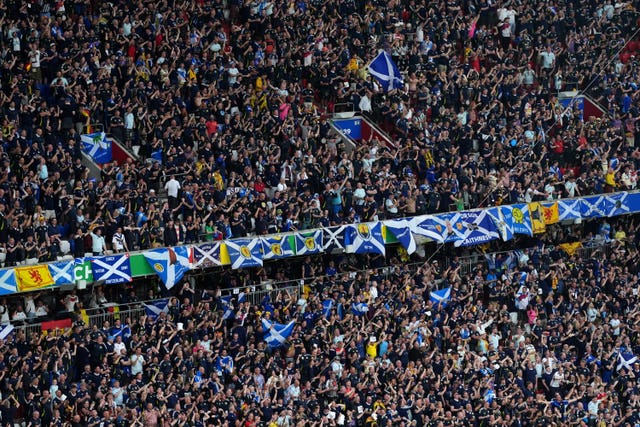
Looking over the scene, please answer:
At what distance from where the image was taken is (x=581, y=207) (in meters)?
43.7

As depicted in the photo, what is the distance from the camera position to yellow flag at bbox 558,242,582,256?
144 feet

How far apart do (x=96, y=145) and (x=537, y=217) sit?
1346 centimetres

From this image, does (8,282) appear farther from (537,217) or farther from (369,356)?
(537,217)

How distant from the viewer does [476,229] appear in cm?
4128

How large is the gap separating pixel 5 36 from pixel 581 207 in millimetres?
17611

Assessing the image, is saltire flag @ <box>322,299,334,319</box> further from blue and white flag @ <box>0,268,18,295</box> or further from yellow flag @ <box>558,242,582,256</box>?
yellow flag @ <box>558,242,582,256</box>

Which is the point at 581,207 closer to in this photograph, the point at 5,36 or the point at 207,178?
the point at 207,178

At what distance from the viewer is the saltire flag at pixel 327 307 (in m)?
36.5

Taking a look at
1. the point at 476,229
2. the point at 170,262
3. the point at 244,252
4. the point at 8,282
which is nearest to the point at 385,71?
the point at 476,229

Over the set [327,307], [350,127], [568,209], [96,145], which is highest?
[350,127]

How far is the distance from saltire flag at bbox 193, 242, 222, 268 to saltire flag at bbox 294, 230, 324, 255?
2.33 meters

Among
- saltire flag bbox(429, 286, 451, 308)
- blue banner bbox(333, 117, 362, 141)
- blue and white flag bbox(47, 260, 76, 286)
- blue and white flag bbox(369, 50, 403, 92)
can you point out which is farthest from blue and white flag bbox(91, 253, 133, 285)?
blue and white flag bbox(369, 50, 403, 92)

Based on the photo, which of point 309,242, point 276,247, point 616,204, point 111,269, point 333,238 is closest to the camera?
point 111,269

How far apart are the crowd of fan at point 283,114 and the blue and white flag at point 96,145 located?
1.04 ft
